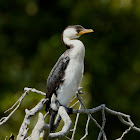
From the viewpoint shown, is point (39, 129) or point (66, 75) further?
point (66, 75)

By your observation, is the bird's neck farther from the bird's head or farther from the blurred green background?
the blurred green background

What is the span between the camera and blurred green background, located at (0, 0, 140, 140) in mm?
5289

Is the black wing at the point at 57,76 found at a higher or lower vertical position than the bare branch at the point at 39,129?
higher

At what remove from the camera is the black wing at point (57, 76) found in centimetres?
266

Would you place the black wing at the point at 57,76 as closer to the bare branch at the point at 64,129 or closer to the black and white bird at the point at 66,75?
the black and white bird at the point at 66,75

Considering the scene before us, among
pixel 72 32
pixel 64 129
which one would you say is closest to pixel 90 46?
pixel 72 32

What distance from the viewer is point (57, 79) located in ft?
8.82

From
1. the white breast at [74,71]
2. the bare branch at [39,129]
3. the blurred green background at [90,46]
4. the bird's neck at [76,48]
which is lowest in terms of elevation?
the bare branch at [39,129]

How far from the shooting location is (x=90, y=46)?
5.50 metres

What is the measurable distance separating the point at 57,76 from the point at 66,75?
0.05 metres

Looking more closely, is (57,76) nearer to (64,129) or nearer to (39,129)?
(64,129)

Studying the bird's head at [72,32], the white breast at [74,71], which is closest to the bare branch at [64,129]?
the white breast at [74,71]

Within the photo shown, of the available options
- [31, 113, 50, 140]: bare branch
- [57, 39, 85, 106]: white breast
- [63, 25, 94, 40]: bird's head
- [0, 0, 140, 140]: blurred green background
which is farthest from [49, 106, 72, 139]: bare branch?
[0, 0, 140, 140]: blurred green background

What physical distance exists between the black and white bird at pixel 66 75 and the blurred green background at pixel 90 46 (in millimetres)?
2111
